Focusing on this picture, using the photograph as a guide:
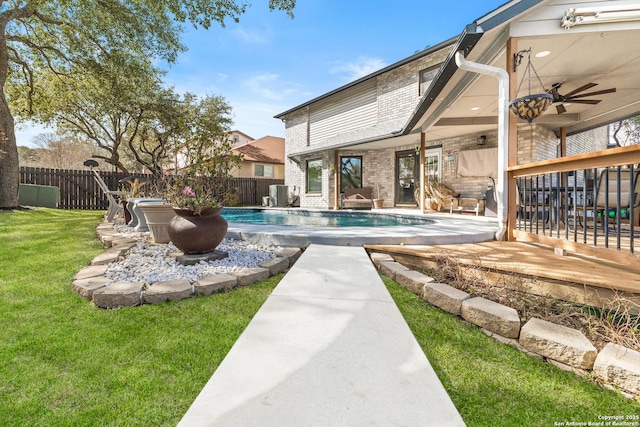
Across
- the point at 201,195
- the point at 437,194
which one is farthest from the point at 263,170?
the point at 201,195

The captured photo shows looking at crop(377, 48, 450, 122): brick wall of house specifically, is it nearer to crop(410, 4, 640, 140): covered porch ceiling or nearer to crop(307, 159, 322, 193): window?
crop(410, 4, 640, 140): covered porch ceiling

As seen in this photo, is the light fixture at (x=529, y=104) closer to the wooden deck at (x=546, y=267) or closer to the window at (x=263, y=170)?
the wooden deck at (x=546, y=267)

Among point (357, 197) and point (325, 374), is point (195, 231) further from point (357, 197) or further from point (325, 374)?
point (357, 197)

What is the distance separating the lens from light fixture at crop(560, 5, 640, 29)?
3549 mm

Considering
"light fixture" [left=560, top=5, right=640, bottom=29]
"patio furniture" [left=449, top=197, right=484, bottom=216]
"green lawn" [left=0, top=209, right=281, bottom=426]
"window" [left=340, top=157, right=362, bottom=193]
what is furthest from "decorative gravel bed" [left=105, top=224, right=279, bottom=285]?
"window" [left=340, top=157, right=362, bottom=193]

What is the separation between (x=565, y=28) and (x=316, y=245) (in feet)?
13.9

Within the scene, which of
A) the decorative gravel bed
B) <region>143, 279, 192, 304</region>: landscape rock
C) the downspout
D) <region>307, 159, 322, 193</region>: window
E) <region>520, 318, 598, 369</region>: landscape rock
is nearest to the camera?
<region>520, 318, 598, 369</region>: landscape rock

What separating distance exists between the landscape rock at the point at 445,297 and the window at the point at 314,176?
35.6 feet

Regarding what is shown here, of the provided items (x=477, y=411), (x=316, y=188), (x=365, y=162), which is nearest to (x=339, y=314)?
(x=477, y=411)

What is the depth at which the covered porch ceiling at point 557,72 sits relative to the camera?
383 centimetres

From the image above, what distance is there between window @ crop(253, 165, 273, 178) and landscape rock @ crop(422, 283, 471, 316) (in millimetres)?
19441

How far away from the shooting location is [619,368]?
1.43m

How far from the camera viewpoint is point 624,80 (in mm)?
5453

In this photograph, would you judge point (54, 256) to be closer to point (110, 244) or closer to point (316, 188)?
point (110, 244)
